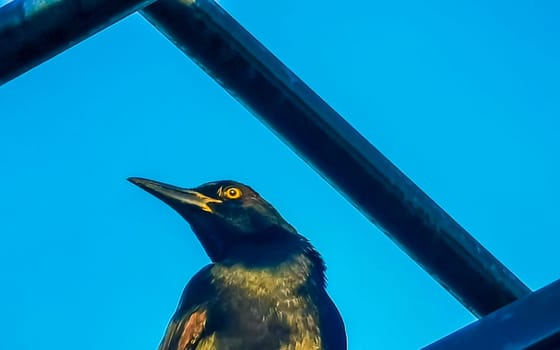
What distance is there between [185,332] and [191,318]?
0.30ft

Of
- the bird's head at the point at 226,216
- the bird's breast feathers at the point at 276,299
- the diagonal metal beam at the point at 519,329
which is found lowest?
the diagonal metal beam at the point at 519,329

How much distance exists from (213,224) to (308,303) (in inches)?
40.2

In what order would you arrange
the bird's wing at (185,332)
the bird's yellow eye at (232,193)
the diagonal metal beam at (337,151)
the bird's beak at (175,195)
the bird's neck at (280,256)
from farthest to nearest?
the bird's yellow eye at (232,193) < the bird's beak at (175,195) < the bird's neck at (280,256) < the bird's wing at (185,332) < the diagonal metal beam at (337,151)

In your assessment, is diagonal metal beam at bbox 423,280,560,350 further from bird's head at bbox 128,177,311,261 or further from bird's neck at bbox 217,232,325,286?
bird's head at bbox 128,177,311,261

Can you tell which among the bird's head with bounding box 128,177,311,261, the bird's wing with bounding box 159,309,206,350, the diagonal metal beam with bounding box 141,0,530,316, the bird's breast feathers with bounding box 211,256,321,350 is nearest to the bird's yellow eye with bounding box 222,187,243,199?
the bird's head with bounding box 128,177,311,261

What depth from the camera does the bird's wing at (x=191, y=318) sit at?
4.10m

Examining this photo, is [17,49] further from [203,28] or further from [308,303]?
[308,303]

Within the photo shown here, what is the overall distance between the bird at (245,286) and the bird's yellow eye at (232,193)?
0.07 ft

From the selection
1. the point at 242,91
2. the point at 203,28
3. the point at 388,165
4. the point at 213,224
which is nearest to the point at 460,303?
the point at 388,165

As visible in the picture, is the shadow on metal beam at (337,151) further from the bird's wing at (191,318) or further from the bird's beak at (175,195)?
the bird's beak at (175,195)

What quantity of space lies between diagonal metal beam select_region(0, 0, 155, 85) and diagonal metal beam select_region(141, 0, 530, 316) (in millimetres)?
434

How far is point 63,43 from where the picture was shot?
4.99 feet

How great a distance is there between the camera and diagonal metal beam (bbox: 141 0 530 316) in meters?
1.99

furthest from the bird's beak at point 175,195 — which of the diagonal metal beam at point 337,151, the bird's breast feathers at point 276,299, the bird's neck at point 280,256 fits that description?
the diagonal metal beam at point 337,151
